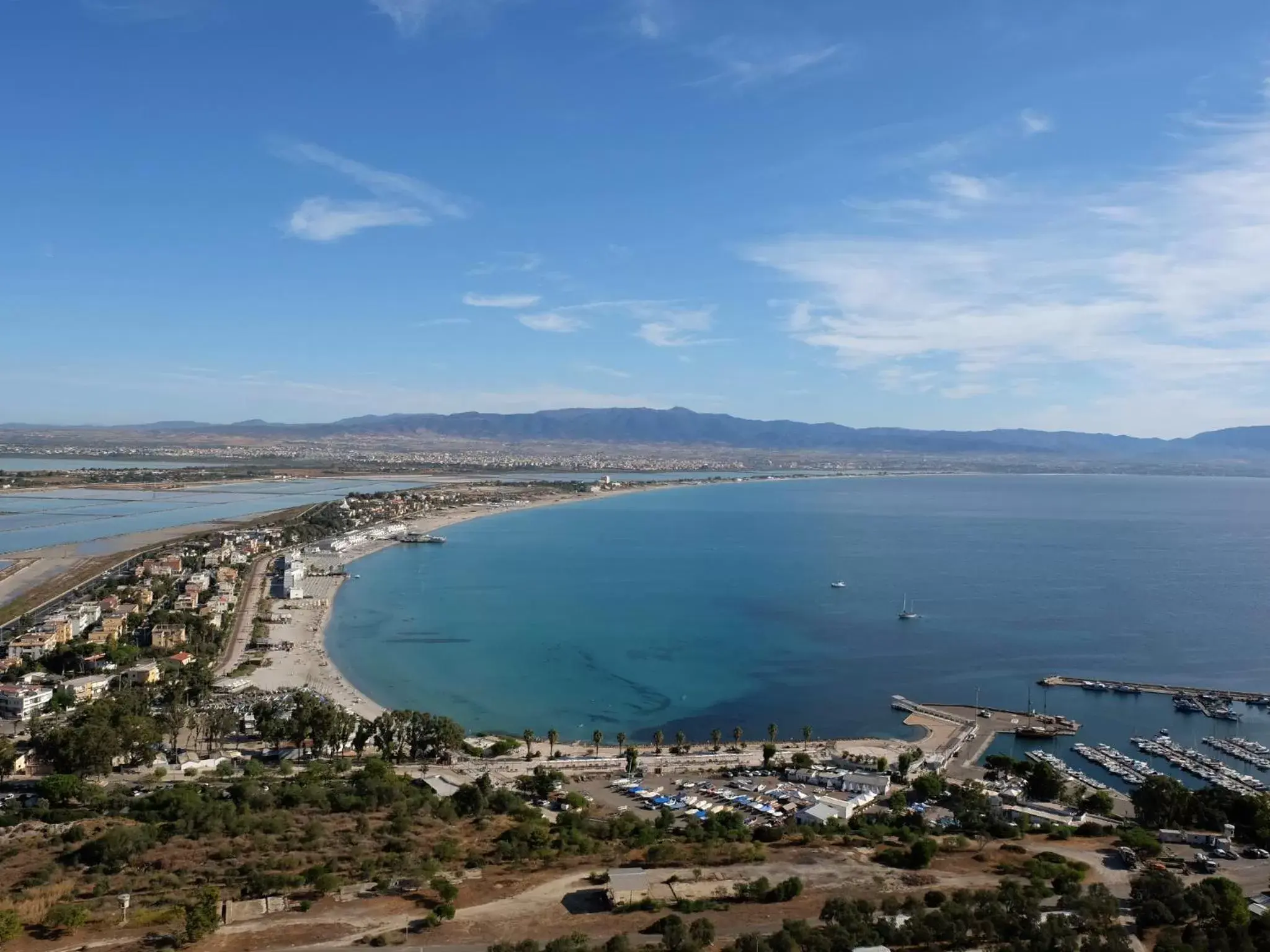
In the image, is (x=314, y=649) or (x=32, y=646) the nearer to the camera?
(x=32, y=646)

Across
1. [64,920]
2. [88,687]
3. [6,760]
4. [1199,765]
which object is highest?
[64,920]

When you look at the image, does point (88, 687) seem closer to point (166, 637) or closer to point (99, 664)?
point (99, 664)

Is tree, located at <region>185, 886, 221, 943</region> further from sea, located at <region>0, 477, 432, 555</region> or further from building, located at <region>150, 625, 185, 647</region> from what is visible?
sea, located at <region>0, 477, 432, 555</region>

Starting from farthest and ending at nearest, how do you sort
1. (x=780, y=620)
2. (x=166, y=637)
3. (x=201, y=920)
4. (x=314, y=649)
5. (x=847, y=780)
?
(x=780, y=620) → (x=314, y=649) → (x=166, y=637) → (x=847, y=780) → (x=201, y=920)

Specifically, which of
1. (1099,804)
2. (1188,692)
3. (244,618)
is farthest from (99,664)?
(1188,692)

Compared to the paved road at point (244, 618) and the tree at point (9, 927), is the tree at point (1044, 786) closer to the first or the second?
the tree at point (9, 927)

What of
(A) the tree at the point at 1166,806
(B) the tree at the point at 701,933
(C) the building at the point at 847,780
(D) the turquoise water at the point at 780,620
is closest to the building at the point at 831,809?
(C) the building at the point at 847,780

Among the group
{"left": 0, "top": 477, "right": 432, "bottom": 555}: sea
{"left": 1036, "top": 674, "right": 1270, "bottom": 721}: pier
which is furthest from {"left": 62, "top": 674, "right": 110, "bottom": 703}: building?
{"left": 1036, "top": 674, "right": 1270, "bottom": 721}: pier

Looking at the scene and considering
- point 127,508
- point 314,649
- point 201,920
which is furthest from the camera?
point 127,508
